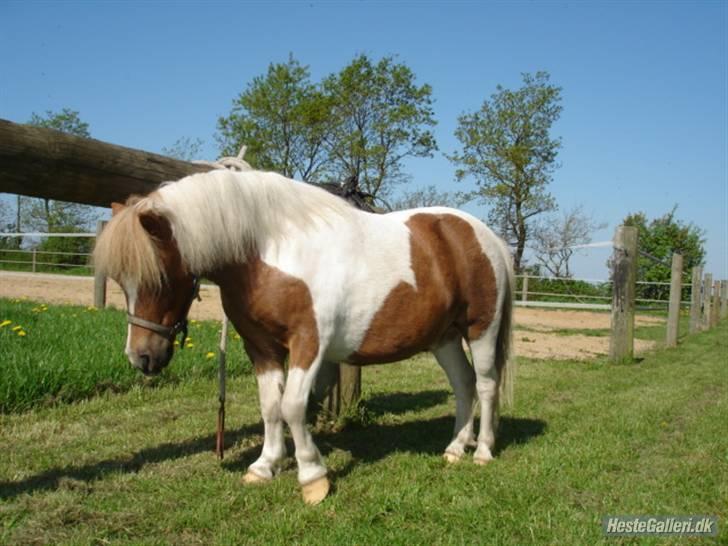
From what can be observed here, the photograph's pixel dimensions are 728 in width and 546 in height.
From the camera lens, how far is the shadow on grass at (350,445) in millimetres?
3336

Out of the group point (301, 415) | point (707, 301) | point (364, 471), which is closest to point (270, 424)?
point (301, 415)

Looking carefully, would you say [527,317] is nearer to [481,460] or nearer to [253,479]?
[481,460]

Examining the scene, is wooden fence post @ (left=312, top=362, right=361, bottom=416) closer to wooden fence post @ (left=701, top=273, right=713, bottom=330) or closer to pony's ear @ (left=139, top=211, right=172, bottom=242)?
pony's ear @ (left=139, top=211, right=172, bottom=242)

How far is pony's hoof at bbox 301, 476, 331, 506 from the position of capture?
122 inches

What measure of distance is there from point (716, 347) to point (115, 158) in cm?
1157

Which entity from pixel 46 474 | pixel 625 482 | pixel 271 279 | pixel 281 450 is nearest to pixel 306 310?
pixel 271 279

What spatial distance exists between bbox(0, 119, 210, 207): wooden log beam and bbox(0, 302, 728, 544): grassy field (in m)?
1.57

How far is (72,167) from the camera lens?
10.1 ft

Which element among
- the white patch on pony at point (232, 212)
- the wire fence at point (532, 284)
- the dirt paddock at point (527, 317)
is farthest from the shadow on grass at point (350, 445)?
the wire fence at point (532, 284)

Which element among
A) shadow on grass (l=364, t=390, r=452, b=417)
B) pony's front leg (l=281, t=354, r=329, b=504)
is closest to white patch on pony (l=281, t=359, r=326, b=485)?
pony's front leg (l=281, t=354, r=329, b=504)

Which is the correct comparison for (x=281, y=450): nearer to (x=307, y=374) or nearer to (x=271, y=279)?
(x=307, y=374)

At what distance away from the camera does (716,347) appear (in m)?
11.2

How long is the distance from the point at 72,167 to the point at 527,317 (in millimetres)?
15621

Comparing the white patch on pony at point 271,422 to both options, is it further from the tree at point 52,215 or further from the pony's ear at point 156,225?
the tree at point 52,215
